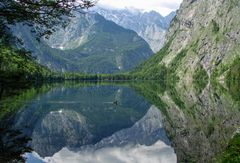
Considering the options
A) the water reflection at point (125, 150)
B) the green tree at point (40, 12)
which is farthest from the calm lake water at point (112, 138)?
the green tree at point (40, 12)

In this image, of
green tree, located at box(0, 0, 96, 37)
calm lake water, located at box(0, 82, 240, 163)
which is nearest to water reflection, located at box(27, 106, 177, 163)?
calm lake water, located at box(0, 82, 240, 163)

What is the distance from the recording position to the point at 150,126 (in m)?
88.8

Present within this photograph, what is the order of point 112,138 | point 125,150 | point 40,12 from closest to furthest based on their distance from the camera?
point 40,12 < point 125,150 < point 112,138

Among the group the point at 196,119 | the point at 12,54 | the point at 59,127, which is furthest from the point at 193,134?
the point at 12,54

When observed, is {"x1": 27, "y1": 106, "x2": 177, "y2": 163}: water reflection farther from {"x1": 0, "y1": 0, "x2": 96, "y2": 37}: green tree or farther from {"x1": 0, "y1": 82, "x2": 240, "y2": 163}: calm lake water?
{"x1": 0, "y1": 0, "x2": 96, "y2": 37}: green tree

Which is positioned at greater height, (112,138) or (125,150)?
(125,150)

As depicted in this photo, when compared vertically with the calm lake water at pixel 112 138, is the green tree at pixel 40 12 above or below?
above

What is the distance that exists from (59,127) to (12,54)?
62.1 meters

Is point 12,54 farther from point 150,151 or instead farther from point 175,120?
point 175,120

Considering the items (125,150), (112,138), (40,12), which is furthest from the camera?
(112,138)

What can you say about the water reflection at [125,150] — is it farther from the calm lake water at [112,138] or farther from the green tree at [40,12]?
the green tree at [40,12]

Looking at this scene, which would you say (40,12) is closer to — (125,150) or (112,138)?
(125,150)

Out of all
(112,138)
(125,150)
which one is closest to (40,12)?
(125,150)

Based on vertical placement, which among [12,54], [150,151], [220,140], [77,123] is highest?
[12,54]
